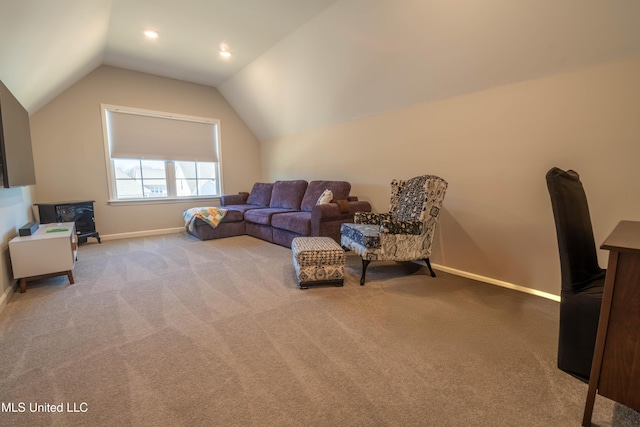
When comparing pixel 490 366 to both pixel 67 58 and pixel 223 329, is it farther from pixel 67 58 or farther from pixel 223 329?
pixel 67 58

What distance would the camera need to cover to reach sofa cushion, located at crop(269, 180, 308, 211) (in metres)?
4.57

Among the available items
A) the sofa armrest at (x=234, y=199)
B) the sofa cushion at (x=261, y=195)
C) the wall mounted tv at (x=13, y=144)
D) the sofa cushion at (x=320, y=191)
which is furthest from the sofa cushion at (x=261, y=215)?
the wall mounted tv at (x=13, y=144)

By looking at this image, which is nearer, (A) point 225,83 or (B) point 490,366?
(B) point 490,366

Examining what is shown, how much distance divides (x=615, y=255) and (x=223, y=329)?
207cm

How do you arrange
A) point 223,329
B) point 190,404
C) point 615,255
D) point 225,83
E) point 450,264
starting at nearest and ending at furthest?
point 615,255
point 190,404
point 223,329
point 450,264
point 225,83

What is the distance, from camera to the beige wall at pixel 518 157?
198 cm

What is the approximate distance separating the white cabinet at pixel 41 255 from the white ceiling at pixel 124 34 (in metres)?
1.42

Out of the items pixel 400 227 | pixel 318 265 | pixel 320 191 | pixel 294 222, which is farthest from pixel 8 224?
pixel 400 227

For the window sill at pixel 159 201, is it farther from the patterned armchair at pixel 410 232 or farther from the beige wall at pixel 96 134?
the patterned armchair at pixel 410 232

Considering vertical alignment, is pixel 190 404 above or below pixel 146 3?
below

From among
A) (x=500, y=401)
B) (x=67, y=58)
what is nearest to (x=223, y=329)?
(x=500, y=401)

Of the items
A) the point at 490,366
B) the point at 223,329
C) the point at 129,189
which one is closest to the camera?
the point at 490,366

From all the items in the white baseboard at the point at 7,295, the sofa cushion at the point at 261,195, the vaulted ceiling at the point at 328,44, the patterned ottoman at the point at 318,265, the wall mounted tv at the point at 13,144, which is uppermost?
the vaulted ceiling at the point at 328,44

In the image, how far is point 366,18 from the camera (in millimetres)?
2672
